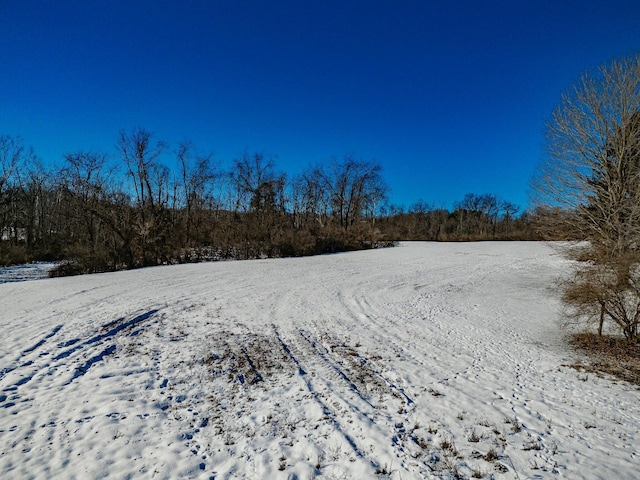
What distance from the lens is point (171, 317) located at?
9133 mm

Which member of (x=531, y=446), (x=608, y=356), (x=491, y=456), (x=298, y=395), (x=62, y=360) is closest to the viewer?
(x=491, y=456)

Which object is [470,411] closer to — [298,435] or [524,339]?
[298,435]

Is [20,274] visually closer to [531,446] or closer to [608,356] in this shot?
[531,446]

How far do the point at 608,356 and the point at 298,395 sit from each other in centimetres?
700

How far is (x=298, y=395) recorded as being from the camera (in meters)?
4.98

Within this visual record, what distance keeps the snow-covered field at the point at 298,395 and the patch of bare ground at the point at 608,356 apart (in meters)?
0.45

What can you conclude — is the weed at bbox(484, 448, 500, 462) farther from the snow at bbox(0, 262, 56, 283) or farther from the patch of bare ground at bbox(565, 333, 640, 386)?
the snow at bbox(0, 262, 56, 283)

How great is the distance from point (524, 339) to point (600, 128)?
7290mm

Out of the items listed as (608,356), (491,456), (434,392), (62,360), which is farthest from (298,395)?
(608,356)

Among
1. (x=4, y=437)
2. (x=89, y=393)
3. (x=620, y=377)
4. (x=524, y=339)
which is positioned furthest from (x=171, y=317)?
(x=620, y=377)

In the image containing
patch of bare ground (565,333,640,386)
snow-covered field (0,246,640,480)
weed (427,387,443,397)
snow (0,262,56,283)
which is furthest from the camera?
snow (0,262,56,283)

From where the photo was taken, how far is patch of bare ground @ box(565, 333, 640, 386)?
601cm

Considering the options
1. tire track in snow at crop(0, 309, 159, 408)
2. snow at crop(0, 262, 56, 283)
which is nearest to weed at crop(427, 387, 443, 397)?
tire track in snow at crop(0, 309, 159, 408)

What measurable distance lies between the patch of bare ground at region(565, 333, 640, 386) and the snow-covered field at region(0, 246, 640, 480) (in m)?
0.45
